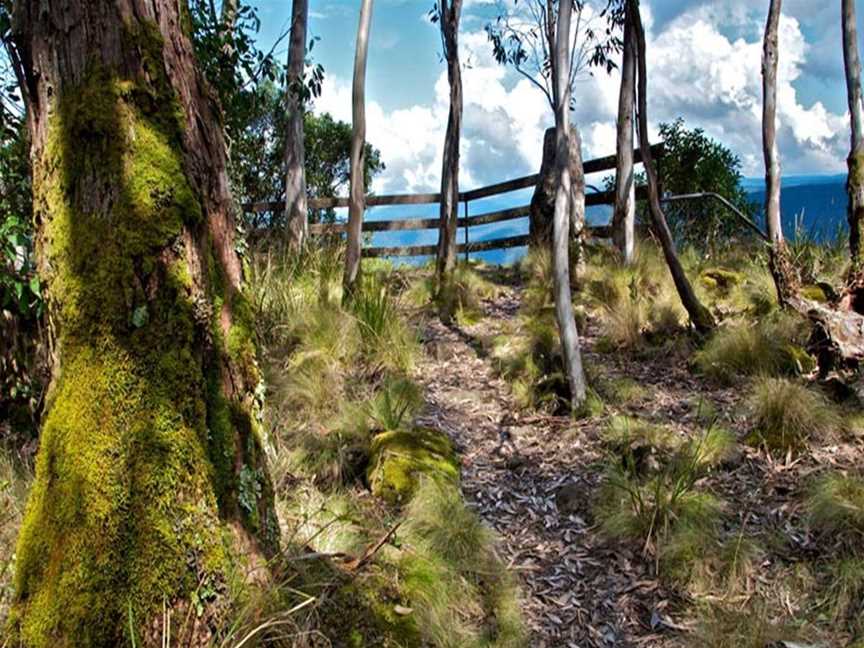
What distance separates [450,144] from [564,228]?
14.5 feet

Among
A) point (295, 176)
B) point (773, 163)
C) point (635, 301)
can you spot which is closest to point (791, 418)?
point (635, 301)

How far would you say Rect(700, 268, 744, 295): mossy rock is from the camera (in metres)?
7.38

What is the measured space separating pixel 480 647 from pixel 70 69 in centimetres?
249

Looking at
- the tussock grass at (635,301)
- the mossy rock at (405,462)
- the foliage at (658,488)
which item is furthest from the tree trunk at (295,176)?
the foliage at (658,488)

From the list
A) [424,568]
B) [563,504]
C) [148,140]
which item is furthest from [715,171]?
[148,140]

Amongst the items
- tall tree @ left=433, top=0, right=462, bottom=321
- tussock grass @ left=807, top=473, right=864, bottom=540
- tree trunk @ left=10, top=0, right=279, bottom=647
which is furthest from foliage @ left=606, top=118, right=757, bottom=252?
tree trunk @ left=10, top=0, right=279, bottom=647

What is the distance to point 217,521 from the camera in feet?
5.85

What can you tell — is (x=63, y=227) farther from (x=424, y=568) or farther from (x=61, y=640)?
(x=424, y=568)

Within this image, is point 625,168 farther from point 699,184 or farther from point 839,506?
point 839,506

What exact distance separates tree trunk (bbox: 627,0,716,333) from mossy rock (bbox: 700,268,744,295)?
53.9 inches

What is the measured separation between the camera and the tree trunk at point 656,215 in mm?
6031

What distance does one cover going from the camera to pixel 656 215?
6.26 m

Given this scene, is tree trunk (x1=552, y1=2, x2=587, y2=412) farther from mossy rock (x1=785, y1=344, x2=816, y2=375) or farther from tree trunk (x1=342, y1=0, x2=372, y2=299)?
tree trunk (x1=342, y1=0, x2=372, y2=299)

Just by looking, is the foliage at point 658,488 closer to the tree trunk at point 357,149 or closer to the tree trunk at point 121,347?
the tree trunk at point 121,347
